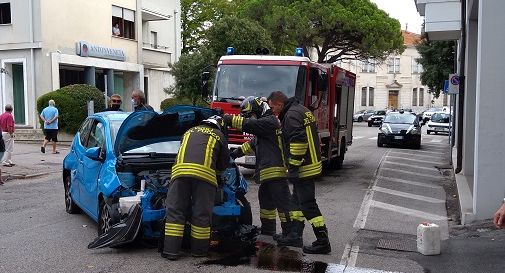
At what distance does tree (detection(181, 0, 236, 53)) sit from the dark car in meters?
26.2

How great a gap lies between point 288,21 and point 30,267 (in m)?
35.5

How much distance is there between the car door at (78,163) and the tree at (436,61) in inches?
1179

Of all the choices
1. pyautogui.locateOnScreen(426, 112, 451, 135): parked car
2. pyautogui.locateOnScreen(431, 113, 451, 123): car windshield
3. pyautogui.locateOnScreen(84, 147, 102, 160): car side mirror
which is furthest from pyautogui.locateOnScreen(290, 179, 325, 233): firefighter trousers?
pyautogui.locateOnScreen(431, 113, 451, 123): car windshield

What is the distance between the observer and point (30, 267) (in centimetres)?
612

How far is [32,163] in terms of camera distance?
625 inches

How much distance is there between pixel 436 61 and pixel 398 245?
3116cm

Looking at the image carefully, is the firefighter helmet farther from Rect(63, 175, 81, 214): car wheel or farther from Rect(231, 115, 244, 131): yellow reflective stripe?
Rect(63, 175, 81, 214): car wheel

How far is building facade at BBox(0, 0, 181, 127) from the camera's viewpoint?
2448 centimetres

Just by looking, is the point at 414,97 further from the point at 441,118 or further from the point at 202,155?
the point at 202,155

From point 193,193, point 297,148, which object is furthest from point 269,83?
point 193,193

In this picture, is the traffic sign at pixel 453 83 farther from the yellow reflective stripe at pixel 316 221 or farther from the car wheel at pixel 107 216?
the car wheel at pixel 107 216

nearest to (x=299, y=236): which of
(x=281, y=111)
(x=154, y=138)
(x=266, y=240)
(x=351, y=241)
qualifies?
(x=266, y=240)

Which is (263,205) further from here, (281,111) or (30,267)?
(30,267)

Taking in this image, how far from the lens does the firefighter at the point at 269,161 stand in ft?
23.6
